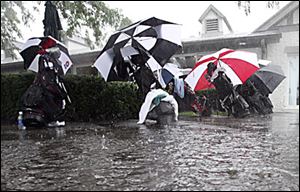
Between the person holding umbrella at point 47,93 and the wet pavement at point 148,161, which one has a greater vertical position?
the person holding umbrella at point 47,93

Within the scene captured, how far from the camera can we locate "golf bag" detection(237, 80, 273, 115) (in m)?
9.22

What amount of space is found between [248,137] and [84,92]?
3.39m

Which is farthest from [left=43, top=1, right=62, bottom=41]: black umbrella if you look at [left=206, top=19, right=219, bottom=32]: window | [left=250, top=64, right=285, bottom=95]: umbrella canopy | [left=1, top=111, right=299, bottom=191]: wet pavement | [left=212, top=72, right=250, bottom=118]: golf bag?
[left=206, top=19, right=219, bottom=32]: window

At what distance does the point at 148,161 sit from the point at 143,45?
12.4 feet

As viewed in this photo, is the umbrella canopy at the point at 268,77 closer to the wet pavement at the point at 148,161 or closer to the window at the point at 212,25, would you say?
the wet pavement at the point at 148,161

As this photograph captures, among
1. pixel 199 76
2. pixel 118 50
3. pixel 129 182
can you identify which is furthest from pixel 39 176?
pixel 199 76

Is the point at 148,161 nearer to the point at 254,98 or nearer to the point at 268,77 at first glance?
the point at 268,77

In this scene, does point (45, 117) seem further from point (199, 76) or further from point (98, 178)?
point (199, 76)

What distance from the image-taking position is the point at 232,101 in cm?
887

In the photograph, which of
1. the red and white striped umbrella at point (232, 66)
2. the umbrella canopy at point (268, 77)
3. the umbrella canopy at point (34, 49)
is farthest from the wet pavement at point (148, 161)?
the umbrella canopy at point (268, 77)

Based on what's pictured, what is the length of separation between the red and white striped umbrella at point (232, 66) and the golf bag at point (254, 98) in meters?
0.90

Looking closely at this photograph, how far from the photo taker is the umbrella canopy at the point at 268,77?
8922 millimetres

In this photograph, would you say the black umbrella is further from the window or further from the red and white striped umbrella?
the window

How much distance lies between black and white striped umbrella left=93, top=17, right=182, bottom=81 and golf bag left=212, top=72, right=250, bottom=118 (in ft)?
5.03
